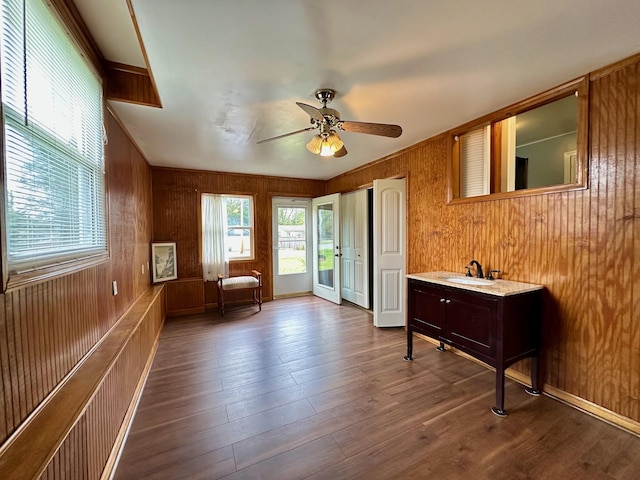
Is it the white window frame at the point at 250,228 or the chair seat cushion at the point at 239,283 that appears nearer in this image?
the chair seat cushion at the point at 239,283

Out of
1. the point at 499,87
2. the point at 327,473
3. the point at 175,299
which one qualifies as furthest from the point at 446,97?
the point at 175,299

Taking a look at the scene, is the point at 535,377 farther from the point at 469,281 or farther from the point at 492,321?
the point at 469,281

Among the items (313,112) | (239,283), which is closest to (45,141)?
(313,112)

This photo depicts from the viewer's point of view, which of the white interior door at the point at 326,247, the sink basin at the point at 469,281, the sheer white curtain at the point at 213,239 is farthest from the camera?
the white interior door at the point at 326,247

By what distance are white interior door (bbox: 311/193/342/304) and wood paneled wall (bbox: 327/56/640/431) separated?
2.72m

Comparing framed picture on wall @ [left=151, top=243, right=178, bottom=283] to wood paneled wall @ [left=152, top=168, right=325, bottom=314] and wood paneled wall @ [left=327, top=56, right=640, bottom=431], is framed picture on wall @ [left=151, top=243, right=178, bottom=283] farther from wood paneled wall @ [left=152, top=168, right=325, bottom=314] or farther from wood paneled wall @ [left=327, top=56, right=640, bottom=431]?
wood paneled wall @ [left=327, top=56, right=640, bottom=431]

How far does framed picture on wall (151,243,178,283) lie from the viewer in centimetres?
425

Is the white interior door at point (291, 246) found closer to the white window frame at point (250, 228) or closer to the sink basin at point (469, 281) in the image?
the white window frame at point (250, 228)

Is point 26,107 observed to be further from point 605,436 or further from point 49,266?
point 605,436

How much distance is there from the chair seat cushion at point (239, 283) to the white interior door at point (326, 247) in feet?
4.59

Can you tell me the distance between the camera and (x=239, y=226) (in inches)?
204

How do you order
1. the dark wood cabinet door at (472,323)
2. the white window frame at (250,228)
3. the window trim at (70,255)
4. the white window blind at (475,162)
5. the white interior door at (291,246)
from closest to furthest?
the window trim at (70,255) < the dark wood cabinet door at (472,323) < the white window blind at (475,162) < the white window frame at (250,228) < the white interior door at (291,246)

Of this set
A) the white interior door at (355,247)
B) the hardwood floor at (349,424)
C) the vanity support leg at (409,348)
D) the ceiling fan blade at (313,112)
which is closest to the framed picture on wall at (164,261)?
the hardwood floor at (349,424)

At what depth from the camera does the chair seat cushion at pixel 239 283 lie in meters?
4.49
